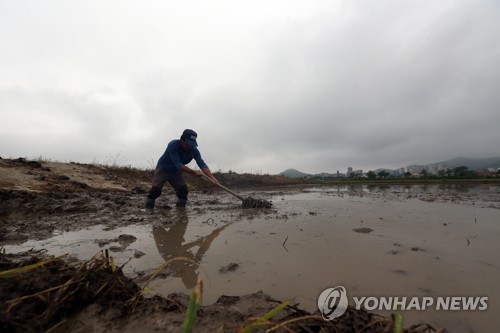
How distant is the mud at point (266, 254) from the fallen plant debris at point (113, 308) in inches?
0.5

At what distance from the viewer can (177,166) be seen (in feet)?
17.9

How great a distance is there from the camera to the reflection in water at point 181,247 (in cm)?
196

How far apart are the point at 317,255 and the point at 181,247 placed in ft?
4.74

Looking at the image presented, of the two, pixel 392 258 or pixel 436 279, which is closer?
pixel 436 279

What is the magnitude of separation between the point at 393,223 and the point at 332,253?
6.20 ft

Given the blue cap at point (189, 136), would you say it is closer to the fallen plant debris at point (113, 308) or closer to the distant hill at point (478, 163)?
the fallen plant debris at point (113, 308)

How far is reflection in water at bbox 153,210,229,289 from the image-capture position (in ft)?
6.45

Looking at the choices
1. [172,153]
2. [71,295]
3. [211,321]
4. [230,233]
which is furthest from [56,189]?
[211,321]

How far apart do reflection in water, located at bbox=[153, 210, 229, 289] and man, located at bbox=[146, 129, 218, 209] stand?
185 centimetres

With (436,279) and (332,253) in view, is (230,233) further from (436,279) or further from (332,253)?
(436,279)

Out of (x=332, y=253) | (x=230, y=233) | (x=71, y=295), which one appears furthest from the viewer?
(x=230, y=233)

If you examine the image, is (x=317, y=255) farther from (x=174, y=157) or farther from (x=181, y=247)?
(x=174, y=157)

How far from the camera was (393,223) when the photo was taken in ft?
12.1

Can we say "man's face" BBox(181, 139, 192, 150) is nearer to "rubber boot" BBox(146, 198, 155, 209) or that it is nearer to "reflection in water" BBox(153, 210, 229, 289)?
"rubber boot" BBox(146, 198, 155, 209)
